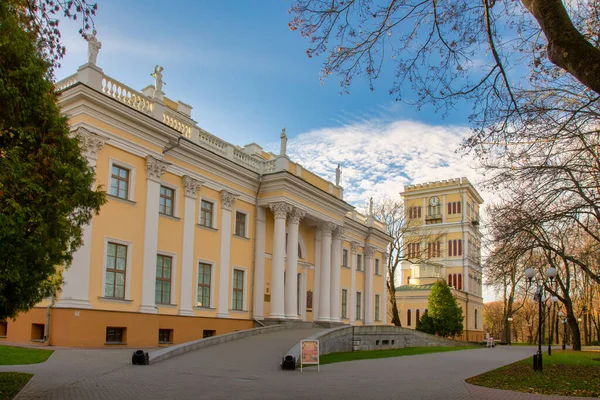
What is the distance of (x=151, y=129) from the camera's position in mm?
24703

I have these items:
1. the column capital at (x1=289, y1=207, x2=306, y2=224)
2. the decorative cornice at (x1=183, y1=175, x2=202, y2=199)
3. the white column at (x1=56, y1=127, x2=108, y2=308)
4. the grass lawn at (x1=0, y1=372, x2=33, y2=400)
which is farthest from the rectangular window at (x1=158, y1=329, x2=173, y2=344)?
the grass lawn at (x1=0, y1=372, x2=33, y2=400)

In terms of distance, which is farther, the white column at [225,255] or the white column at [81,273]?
the white column at [225,255]

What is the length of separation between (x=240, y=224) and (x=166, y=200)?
5683mm

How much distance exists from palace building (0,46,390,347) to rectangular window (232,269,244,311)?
8 cm

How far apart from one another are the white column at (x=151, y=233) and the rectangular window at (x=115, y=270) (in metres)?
0.97

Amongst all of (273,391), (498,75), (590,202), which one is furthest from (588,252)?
(273,391)

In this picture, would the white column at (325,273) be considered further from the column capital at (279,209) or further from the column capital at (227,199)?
the column capital at (227,199)

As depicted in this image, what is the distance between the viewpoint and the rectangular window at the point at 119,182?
23.5 metres

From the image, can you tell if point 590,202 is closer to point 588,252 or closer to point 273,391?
point 588,252

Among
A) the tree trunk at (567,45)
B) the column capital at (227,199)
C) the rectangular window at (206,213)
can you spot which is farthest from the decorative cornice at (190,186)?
the tree trunk at (567,45)

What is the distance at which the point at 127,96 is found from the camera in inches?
957

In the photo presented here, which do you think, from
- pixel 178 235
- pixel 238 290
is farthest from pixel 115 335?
pixel 238 290

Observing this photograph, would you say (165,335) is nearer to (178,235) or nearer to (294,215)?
(178,235)

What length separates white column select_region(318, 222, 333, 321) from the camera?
3588 cm
